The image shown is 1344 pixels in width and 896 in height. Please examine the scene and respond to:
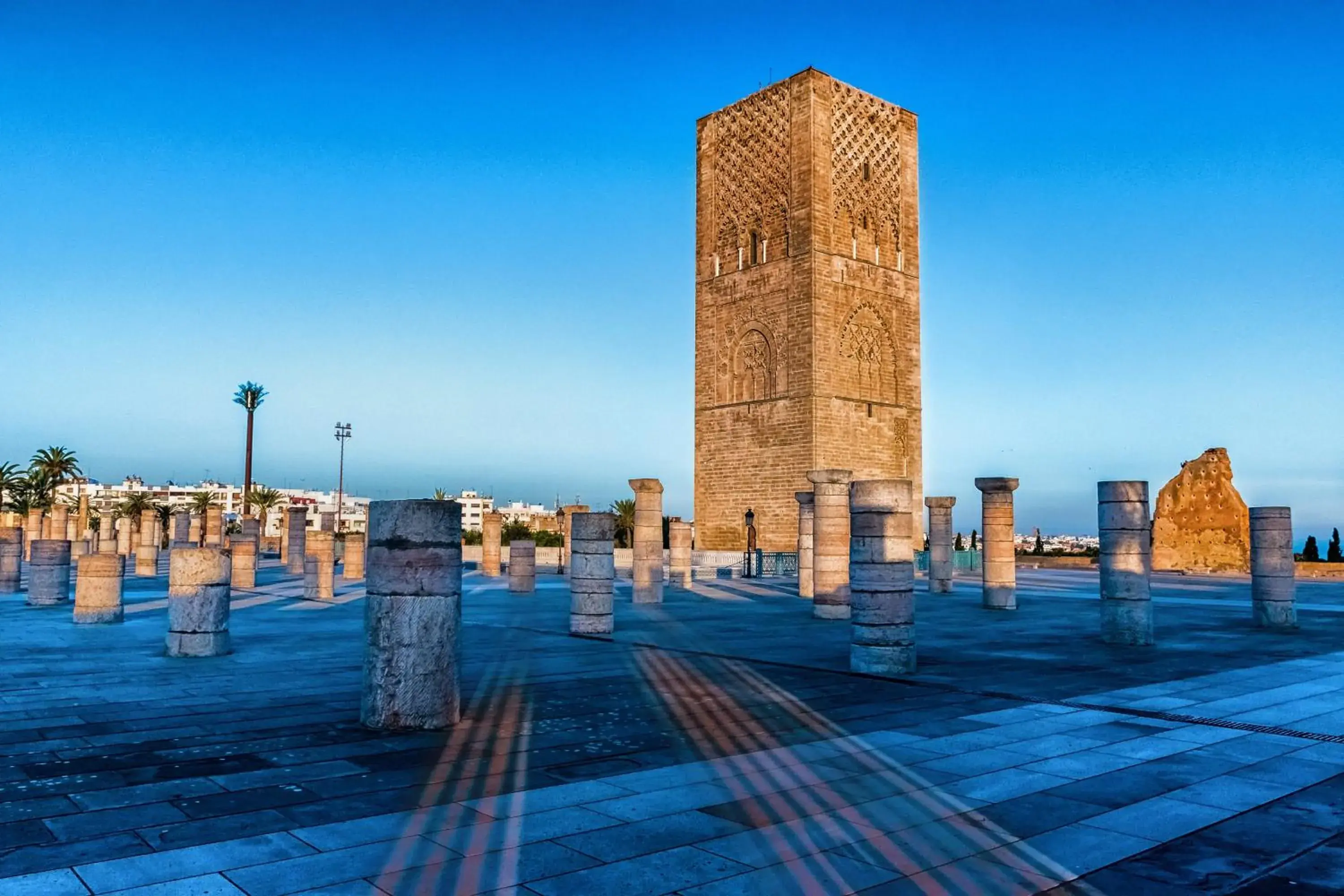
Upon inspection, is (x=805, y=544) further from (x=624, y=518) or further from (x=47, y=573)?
(x=624, y=518)

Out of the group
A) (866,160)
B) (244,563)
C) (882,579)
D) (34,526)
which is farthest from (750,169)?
(882,579)

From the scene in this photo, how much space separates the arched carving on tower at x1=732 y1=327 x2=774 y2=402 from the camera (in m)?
32.2

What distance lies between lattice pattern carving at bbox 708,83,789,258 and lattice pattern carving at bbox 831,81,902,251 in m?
1.65

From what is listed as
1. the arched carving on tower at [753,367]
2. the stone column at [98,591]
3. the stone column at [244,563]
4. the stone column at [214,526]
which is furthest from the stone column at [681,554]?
the stone column at [214,526]

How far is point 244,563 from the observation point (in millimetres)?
19750

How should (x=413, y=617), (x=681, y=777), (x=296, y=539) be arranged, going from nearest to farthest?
(x=681, y=777) → (x=413, y=617) → (x=296, y=539)

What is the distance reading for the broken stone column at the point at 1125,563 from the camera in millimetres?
10023

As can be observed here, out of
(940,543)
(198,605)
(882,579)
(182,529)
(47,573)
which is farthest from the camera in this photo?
(182,529)

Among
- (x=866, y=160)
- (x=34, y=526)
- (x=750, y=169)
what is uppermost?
(x=866, y=160)

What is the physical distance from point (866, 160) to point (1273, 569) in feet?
76.3

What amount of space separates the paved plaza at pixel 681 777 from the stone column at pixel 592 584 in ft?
6.90

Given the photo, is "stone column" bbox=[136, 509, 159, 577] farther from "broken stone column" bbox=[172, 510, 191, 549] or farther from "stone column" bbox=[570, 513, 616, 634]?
"stone column" bbox=[570, 513, 616, 634]

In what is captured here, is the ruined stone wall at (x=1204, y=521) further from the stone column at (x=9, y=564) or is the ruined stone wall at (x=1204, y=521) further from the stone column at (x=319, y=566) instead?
the stone column at (x=9, y=564)

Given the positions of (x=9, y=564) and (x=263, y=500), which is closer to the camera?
(x=9, y=564)
